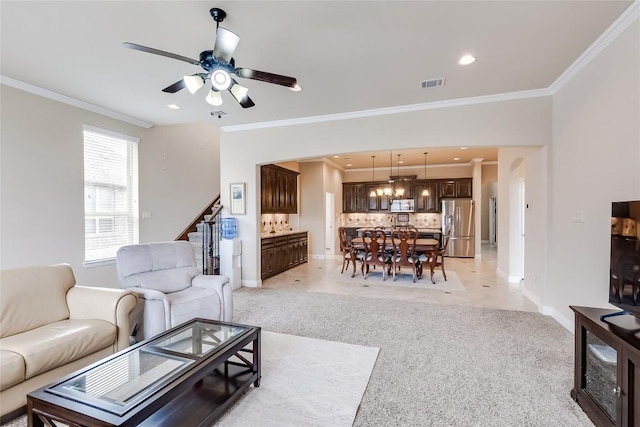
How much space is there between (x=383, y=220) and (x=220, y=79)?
334 inches

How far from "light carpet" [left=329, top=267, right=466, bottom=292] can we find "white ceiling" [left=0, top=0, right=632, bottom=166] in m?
3.33

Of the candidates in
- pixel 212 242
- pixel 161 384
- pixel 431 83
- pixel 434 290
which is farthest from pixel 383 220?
pixel 161 384

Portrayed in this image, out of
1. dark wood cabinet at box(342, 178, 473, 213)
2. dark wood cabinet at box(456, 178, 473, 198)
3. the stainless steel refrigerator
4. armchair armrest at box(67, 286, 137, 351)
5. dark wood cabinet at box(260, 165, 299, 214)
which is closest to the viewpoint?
armchair armrest at box(67, 286, 137, 351)

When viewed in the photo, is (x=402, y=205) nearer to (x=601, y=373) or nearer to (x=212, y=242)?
(x=212, y=242)

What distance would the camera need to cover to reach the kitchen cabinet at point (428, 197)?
9602 millimetres

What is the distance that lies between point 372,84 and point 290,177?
4.41 m

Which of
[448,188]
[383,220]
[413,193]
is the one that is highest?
[448,188]

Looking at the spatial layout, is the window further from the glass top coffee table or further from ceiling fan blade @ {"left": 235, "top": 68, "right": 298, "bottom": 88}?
ceiling fan blade @ {"left": 235, "top": 68, "right": 298, "bottom": 88}

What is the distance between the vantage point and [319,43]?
2.87 meters

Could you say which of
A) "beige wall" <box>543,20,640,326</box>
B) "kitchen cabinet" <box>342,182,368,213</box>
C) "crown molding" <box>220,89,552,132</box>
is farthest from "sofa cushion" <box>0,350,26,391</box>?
"kitchen cabinet" <box>342,182,368,213</box>

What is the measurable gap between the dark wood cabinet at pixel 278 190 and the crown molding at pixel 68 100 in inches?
95.3

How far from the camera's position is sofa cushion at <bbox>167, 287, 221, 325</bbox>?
117 inches

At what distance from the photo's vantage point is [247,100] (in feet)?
9.77

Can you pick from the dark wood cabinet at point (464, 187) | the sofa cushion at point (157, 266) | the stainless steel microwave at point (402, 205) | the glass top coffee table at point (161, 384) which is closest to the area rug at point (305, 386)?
the glass top coffee table at point (161, 384)
